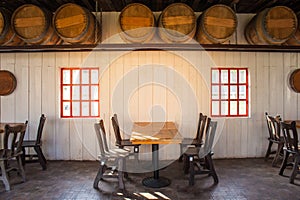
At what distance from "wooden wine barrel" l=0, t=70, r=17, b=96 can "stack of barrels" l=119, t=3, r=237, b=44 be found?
2.52 meters

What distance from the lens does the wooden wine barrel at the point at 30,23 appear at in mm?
4022

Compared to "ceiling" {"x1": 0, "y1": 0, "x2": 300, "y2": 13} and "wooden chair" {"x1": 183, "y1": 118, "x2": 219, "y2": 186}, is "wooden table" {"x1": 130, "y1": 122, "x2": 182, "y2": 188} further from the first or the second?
"ceiling" {"x1": 0, "y1": 0, "x2": 300, "y2": 13}

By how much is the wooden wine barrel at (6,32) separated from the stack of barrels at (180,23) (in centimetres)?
177

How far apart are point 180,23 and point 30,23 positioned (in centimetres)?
229

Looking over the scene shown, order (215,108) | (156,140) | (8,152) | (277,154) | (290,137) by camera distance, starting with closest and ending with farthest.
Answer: (156,140) < (8,152) < (290,137) < (277,154) < (215,108)

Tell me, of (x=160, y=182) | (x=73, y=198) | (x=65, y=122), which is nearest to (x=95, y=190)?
(x=73, y=198)

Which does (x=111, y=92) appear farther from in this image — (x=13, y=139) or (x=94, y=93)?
(x=13, y=139)

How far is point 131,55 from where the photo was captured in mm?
5172

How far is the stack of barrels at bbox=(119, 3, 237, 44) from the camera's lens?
405 centimetres

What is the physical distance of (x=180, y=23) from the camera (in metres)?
4.06

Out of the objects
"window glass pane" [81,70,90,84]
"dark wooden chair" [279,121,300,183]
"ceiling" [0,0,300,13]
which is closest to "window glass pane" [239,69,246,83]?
"ceiling" [0,0,300,13]

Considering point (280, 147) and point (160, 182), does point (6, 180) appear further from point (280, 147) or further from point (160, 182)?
point (280, 147)

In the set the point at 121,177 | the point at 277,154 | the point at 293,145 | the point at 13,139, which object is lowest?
the point at 121,177

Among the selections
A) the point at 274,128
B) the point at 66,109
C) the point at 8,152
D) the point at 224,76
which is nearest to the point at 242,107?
the point at 224,76
